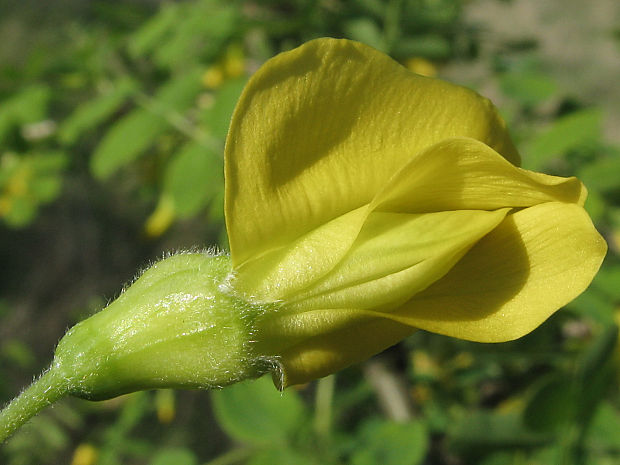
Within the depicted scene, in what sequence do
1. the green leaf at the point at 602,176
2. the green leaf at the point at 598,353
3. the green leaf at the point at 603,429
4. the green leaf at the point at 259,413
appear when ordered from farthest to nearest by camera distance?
the green leaf at the point at 602,176 < the green leaf at the point at 259,413 < the green leaf at the point at 603,429 < the green leaf at the point at 598,353

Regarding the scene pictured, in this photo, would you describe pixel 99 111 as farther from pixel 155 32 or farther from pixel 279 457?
pixel 279 457

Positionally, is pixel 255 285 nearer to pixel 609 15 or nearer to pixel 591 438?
pixel 591 438

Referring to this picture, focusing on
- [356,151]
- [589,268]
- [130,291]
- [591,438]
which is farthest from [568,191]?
[591,438]

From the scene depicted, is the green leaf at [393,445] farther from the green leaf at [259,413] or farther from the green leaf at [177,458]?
the green leaf at [177,458]

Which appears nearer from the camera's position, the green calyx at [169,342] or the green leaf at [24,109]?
the green calyx at [169,342]

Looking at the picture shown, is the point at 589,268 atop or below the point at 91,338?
atop

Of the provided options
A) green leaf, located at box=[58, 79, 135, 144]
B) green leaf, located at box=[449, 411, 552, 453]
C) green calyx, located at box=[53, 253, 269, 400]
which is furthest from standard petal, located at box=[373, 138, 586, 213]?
green leaf, located at box=[58, 79, 135, 144]

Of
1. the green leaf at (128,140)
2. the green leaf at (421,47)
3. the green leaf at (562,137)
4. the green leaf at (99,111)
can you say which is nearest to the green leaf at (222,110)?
the green leaf at (128,140)
